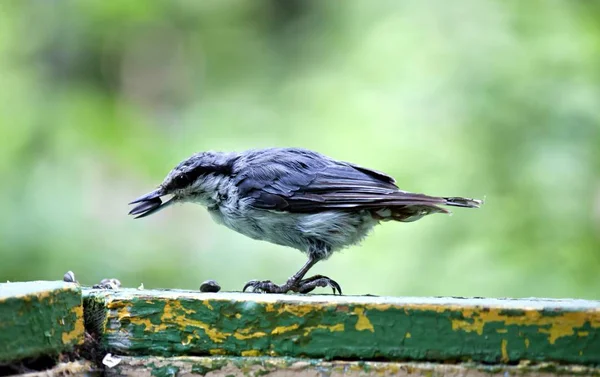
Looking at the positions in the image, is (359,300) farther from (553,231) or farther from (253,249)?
(253,249)

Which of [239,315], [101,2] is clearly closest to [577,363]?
[239,315]

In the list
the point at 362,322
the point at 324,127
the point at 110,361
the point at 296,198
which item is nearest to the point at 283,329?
the point at 362,322

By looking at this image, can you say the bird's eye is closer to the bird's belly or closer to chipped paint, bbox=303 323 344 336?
the bird's belly

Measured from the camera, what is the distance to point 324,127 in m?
6.46

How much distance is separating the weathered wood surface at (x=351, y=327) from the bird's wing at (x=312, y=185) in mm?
1563

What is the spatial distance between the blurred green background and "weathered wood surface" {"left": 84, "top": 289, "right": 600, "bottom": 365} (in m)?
2.99

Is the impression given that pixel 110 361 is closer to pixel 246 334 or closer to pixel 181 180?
pixel 246 334

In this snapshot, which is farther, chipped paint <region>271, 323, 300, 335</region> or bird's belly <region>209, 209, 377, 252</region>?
bird's belly <region>209, 209, 377, 252</region>

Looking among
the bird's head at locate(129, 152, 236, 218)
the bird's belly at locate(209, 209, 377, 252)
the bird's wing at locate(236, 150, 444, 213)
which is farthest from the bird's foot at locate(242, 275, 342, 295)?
the bird's head at locate(129, 152, 236, 218)

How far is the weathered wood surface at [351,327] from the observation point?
1979mm

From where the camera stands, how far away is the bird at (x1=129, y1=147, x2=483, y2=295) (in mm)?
3715

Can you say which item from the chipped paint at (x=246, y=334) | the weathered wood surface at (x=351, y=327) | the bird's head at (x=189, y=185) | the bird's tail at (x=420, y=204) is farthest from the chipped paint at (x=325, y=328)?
the bird's head at (x=189, y=185)

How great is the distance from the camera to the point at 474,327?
200 centimetres

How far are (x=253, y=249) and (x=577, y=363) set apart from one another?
4432mm
